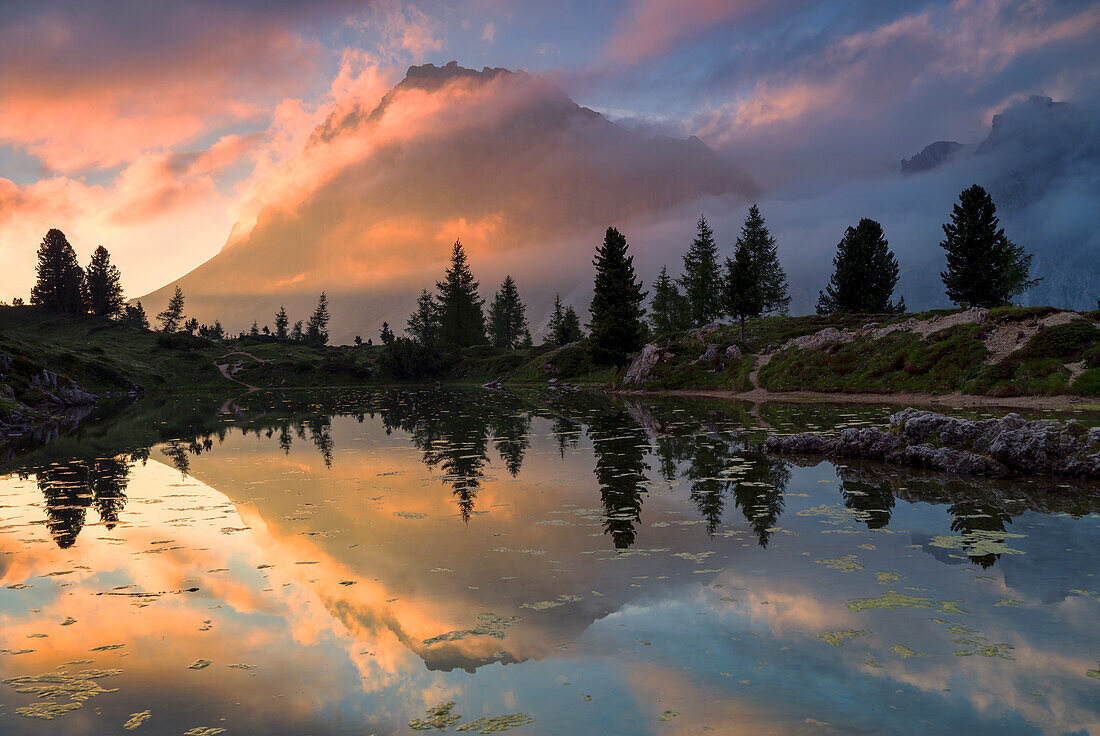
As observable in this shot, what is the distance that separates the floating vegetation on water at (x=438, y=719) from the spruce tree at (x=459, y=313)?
454 ft

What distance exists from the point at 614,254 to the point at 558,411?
117 feet

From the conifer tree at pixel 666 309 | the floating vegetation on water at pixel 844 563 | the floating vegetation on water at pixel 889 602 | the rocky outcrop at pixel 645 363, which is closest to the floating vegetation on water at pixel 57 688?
the floating vegetation on water at pixel 889 602

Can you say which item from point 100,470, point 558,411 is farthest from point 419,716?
point 558,411


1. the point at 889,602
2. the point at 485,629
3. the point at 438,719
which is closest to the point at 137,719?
the point at 438,719

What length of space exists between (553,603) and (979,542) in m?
7.97

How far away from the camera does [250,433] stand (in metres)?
34.2

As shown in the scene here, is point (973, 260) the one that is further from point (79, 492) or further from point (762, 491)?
point (79, 492)

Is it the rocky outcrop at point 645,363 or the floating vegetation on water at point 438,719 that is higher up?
the rocky outcrop at point 645,363

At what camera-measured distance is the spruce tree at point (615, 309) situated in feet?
234

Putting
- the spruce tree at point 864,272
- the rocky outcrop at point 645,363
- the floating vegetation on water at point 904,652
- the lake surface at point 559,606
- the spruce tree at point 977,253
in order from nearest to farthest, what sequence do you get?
1. the lake surface at point 559,606
2. the floating vegetation on water at point 904,652
3. the rocky outcrop at point 645,363
4. the spruce tree at point 977,253
5. the spruce tree at point 864,272

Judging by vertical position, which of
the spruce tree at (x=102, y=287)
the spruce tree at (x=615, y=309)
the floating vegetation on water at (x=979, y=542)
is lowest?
the floating vegetation on water at (x=979, y=542)

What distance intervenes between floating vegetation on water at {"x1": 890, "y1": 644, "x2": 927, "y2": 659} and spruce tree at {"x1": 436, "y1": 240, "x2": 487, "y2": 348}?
138 meters

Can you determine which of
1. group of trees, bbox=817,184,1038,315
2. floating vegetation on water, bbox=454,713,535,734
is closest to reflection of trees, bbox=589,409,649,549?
floating vegetation on water, bbox=454,713,535,734

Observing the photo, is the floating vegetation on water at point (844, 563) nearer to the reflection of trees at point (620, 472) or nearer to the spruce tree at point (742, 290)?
A: the reflection of trees at point (620, 472)
